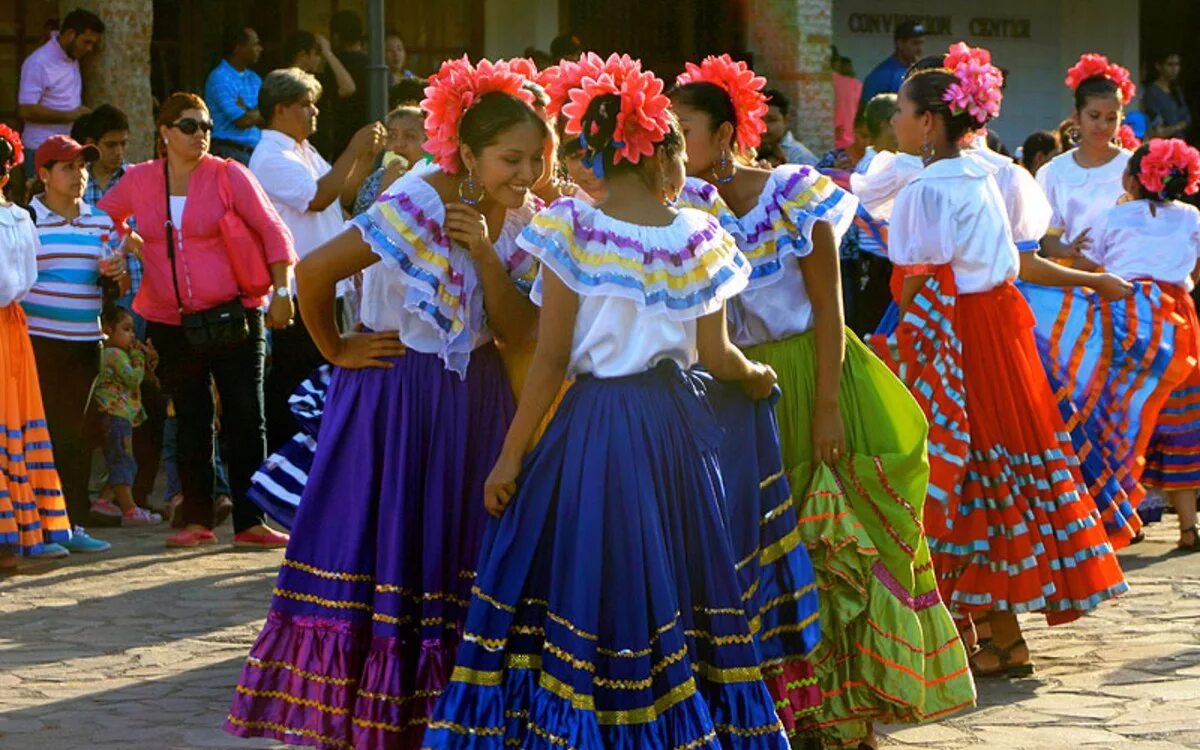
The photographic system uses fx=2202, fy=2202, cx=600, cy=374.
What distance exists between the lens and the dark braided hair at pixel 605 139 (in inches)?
201

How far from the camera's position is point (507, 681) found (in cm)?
507

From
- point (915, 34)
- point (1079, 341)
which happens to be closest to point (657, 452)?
point (1079, 341)

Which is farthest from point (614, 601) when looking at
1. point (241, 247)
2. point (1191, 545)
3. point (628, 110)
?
point (1191, 545)

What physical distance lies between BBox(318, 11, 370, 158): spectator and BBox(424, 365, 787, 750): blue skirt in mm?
8554

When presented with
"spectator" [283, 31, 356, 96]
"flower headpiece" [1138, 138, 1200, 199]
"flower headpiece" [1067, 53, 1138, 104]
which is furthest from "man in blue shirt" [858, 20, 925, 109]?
"flower headpiece" [1138, 138, 1200, 199]

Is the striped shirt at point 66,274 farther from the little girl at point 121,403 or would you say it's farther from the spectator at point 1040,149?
the spectator at point 1040,149

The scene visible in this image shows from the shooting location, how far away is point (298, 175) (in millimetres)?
10219

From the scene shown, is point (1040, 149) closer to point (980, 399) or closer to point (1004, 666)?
point (980, 399)

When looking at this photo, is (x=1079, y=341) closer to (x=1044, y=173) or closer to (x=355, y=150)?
(x=1044, y=173)

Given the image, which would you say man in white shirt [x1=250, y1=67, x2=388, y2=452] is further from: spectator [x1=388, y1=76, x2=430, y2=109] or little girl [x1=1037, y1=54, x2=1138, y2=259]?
little girl [x1=1037, y1=54, x2=1138, y2=259]

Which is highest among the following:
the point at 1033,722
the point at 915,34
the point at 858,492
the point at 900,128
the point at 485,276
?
the point at 915,34

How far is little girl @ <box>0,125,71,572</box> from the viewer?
9289 millimetres

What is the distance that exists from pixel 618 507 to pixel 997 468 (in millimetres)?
2350

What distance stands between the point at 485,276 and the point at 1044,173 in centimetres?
547
